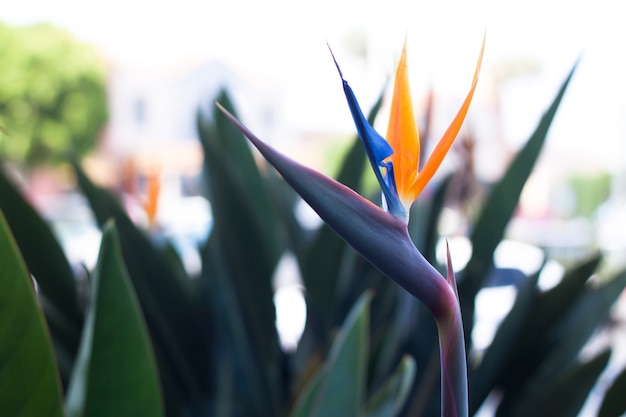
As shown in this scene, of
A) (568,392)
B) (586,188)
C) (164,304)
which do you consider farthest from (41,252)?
(586,188)

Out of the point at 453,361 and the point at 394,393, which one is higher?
the point at 453,361

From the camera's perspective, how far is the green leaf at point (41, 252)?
33cm

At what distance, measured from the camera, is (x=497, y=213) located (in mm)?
359

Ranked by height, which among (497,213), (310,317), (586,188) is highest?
(497,213)

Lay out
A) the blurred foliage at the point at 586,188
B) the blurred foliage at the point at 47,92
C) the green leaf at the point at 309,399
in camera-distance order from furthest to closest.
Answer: the blurred foliage at the point at 47,92 < the blurred foliage at the point at 586,188 < the green leaf at the point at 309,399

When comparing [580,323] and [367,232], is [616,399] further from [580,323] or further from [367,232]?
[367,232]

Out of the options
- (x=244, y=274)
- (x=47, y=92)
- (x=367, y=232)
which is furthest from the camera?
(x=47, y=92)

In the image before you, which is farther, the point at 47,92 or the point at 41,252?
the point at 47,92

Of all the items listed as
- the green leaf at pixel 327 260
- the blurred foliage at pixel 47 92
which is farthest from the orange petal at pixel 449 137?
the blurred foliage at pixel 47 92

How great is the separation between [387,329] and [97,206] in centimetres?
22

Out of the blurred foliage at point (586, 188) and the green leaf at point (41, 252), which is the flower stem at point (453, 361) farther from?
→ the blurred foliage at point (586, 188)

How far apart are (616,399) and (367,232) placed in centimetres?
29

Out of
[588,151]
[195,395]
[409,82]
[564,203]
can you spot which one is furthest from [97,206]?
[588,151]

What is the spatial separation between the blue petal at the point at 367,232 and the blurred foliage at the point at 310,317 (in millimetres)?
136
